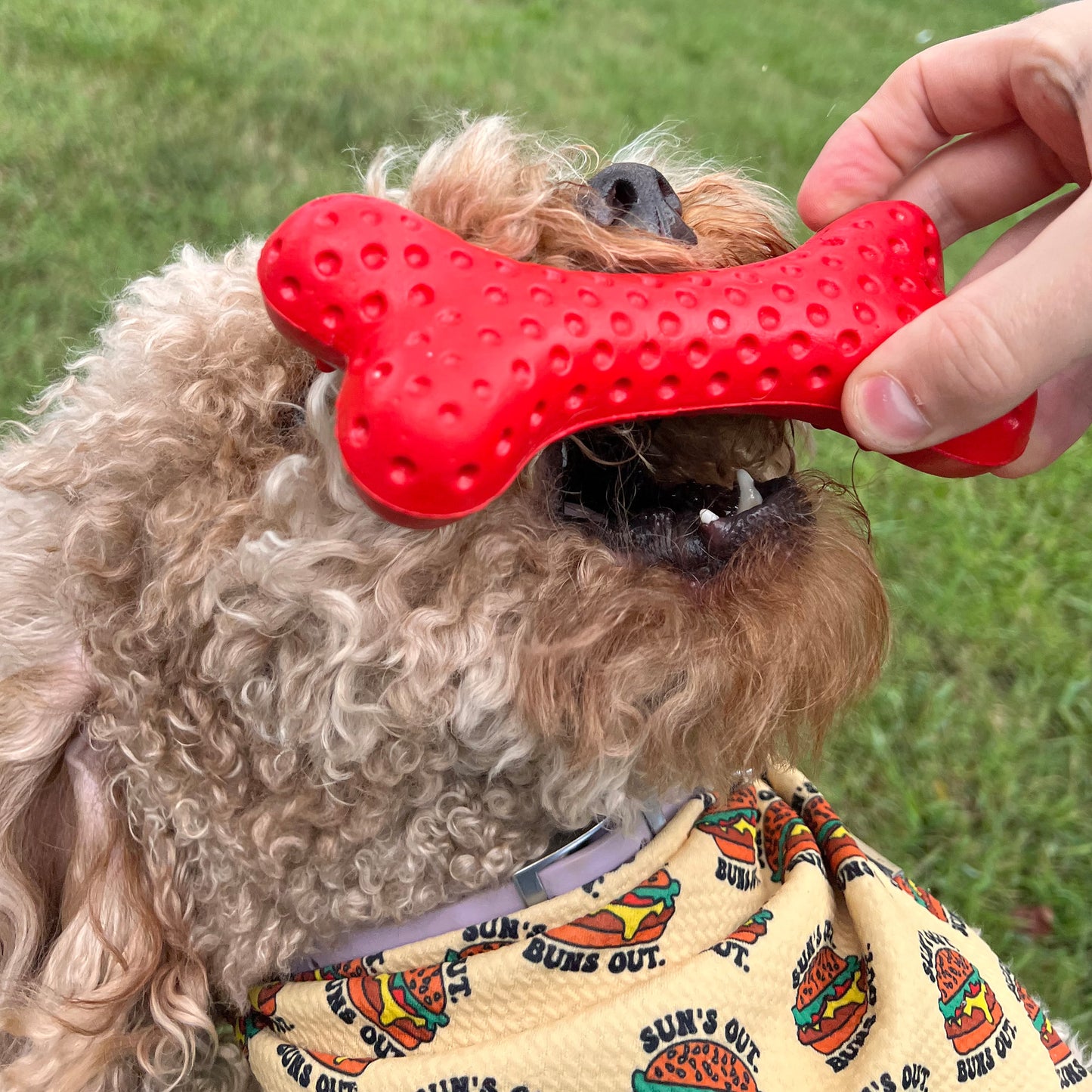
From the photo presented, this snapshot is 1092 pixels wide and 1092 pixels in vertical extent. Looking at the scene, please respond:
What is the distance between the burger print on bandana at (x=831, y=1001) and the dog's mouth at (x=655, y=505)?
594 millimetres

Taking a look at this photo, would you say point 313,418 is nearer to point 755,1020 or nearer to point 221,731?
point 221,731

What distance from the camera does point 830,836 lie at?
62.7 inches

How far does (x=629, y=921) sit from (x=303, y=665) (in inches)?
20.0

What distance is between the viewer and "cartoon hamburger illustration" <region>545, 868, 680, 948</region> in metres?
1.24

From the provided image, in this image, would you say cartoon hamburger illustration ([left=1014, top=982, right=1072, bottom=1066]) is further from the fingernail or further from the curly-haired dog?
the fingernail

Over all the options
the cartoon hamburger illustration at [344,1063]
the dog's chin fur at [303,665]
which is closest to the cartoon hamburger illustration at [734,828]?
the dog's chin fur at [303,665]

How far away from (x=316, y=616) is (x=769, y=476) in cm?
60

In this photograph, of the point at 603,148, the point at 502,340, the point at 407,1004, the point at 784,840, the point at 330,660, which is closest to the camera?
the point at 502,340

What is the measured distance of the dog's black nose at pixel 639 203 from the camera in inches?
44.5

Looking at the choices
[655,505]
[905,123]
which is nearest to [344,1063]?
[655,505]

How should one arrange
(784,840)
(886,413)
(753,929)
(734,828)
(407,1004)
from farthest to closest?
(784,840) → (734,828) → (753,929) → (407,1004) → (886,413)

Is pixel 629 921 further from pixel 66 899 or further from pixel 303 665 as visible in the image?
pixel 66 899

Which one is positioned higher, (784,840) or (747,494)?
(747,494)

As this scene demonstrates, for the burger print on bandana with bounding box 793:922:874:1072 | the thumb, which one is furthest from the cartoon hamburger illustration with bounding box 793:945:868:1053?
the thumb
